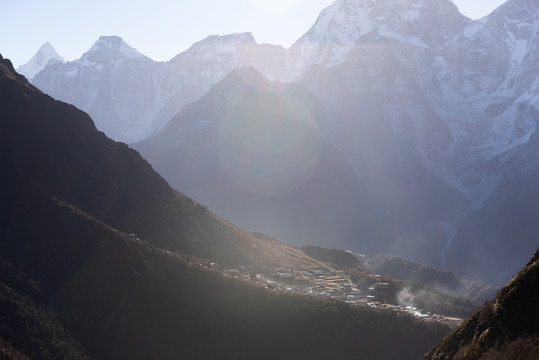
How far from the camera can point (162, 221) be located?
118 m

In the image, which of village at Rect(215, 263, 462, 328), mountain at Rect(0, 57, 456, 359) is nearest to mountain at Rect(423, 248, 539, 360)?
mountain at Rect(0, 57, 456, 359)

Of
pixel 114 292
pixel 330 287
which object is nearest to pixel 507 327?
pixel 114 292

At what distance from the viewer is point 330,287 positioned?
12188cm

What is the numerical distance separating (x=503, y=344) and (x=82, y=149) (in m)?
107

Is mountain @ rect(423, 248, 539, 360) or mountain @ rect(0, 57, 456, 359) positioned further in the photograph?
mountain @ rect(0, 57, 456, 359)

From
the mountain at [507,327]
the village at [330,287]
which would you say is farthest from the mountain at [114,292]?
the mountain at [507,327]

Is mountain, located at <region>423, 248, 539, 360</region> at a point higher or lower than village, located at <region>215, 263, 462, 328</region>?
lower

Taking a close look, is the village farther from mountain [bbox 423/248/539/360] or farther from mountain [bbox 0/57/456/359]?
mountain [bbox 423/248/539/360]

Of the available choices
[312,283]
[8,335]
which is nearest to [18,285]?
[8,335]

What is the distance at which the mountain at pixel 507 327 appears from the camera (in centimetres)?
2773

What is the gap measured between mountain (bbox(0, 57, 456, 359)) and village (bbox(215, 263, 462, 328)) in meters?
4.46

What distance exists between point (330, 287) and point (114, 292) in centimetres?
5235

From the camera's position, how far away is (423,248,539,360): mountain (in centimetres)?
2773

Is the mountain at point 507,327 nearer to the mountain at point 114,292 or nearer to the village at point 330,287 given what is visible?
the mountain at point 114,292
